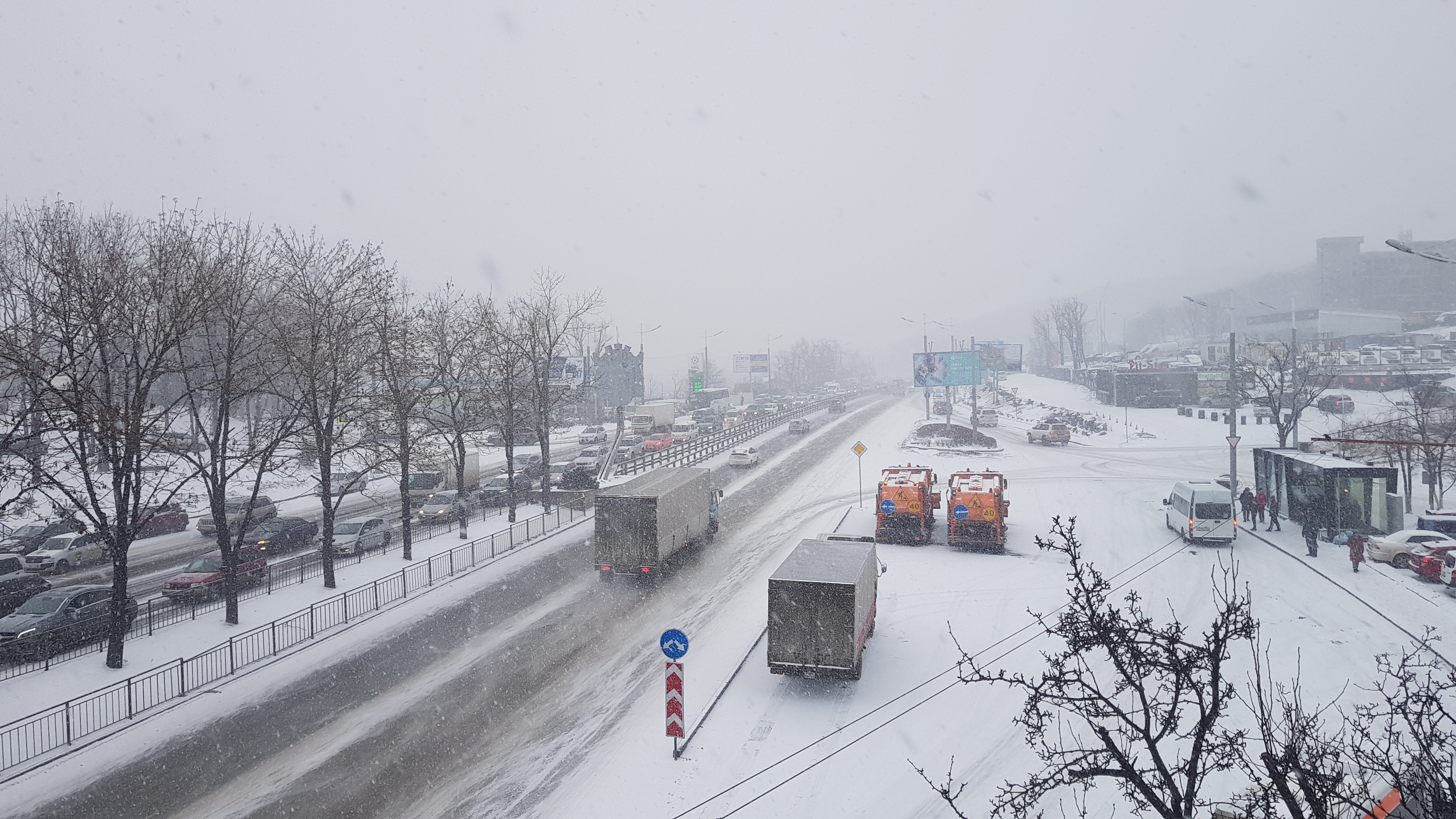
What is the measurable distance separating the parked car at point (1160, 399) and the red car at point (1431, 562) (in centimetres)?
5697

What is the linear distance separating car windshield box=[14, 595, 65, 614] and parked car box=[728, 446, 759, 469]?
104 ft

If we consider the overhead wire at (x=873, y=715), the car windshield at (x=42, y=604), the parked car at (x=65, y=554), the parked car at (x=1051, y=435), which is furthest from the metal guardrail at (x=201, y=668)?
the parked car at (x=1051, y=435)

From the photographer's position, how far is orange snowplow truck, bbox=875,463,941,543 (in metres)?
25.0

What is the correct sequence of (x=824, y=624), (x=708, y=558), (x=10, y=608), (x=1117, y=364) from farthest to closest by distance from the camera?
(x=1117, y=364) → (x=708, y=558) → (x=10, y=608) → (x=824, y=624)

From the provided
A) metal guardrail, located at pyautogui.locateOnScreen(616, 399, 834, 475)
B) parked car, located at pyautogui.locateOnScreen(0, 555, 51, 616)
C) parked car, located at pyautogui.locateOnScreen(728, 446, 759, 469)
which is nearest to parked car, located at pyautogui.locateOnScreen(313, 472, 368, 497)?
parked car, located at pyautogui.locateOnScreen(0, 555, 51, 616)

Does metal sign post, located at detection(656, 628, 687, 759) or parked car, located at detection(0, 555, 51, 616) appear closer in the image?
metal sign post, located at detection(656, 628, 687, 759)

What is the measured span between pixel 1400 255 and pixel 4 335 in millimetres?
181716

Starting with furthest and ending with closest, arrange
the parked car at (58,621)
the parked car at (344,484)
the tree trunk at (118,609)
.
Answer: the parked car at (344,484) → the parked car at (58,621) → the tree trunk at (118,609)

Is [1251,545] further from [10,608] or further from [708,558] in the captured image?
[10,608]

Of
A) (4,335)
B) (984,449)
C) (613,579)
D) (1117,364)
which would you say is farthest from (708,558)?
(1117,364)

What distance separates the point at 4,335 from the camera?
1397cm

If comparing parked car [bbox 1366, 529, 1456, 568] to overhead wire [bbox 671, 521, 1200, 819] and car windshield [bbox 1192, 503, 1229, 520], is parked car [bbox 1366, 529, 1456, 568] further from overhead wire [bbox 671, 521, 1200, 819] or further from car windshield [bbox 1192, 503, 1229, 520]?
overhead wire [bbox 671, 521, 1200, 819]

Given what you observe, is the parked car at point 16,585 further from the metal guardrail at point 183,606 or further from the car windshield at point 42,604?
the metal guardrail at point 183,606

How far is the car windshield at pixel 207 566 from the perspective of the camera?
21.0 meters
